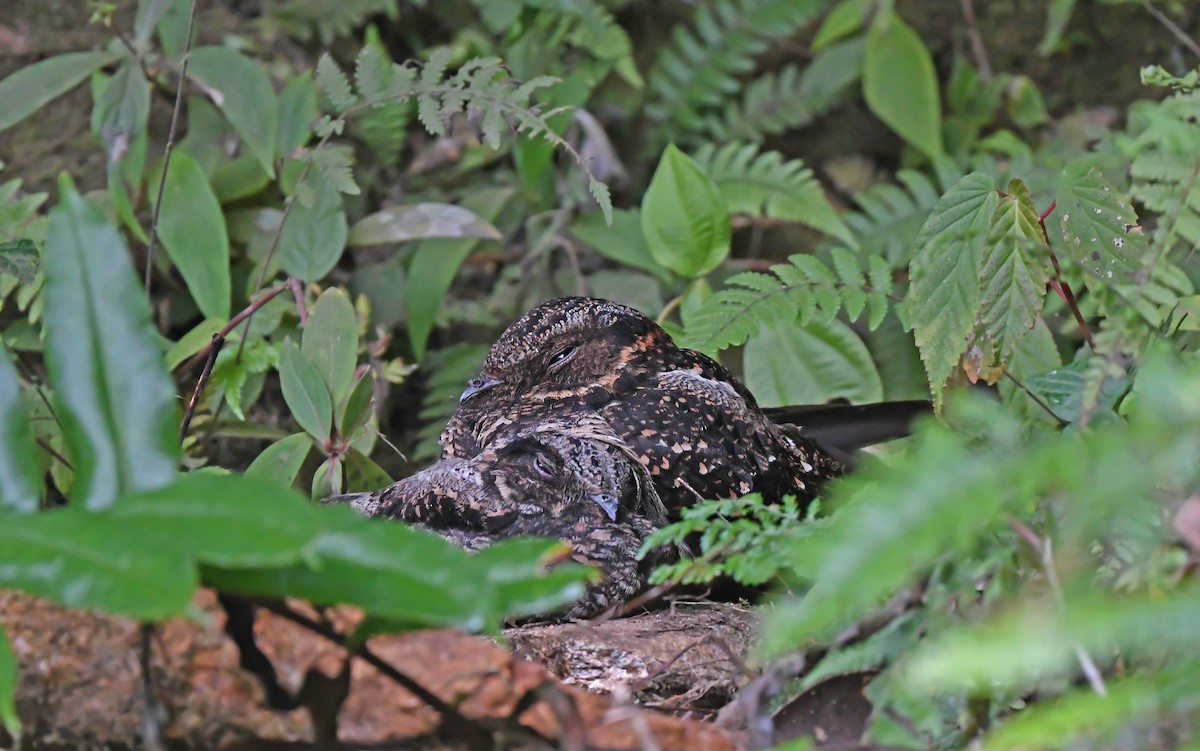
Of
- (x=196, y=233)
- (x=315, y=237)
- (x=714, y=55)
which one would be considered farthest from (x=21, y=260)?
(x=714, y=55)

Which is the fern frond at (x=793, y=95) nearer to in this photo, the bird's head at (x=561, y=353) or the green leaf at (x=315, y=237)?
the green leaf at (x=315, y=237)

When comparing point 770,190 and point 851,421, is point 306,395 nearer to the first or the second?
point 851,421

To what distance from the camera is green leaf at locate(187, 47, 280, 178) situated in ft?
13.0

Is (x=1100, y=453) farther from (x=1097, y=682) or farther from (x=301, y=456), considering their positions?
(x=301, y=456)

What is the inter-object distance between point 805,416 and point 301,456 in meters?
1.36

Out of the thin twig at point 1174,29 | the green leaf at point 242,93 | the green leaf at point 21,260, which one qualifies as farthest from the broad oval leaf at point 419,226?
the thin twig at point 1174,29

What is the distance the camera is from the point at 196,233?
3.88 meters

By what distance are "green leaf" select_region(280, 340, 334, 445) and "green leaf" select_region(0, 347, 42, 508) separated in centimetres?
142

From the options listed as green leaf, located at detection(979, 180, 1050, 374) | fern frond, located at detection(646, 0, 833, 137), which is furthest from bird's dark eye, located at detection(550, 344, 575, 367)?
fern frond, located at detection(646, 0, 833, 137)

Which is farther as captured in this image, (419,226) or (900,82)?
Answer: (900,82)

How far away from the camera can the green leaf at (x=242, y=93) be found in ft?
13.0

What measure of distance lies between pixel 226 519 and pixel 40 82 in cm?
333

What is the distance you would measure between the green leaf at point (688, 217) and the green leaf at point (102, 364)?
262 cm

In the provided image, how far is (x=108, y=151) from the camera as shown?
13.1 ft
